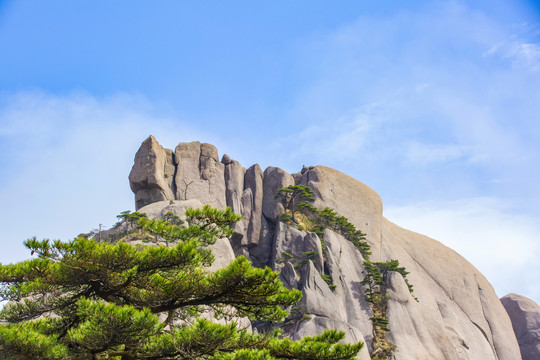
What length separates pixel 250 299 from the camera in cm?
1130

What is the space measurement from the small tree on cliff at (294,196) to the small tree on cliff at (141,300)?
100ft

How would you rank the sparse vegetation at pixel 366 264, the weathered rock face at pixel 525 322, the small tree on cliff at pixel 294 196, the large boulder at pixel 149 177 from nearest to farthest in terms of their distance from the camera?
1. the sparse vegetation at pixel 366 264
2. the large boulder at pixel 149 177
3. the small tree on cliff at pixel 294 196
4. the weathered rock face at pixel 525 322

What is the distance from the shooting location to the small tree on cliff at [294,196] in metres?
42.8

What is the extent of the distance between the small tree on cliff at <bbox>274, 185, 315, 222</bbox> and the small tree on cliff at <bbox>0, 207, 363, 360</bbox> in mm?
30511

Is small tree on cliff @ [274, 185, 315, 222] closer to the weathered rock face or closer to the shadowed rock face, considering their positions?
the shadowed rock face

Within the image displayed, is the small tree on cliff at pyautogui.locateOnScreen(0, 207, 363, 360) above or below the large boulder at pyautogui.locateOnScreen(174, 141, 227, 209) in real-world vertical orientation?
below

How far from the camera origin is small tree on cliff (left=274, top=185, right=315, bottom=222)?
42781 mm

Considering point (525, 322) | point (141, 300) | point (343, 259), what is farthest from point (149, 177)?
point (525, 322)

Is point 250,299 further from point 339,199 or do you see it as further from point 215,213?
point 339,199

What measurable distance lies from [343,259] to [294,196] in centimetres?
790

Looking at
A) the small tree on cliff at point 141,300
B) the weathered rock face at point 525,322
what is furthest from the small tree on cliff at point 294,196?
the small tree on cliff at point 141,300

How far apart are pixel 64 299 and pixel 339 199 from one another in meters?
38.7

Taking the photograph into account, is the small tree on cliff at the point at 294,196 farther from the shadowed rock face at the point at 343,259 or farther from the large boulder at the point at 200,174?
the large boulder at the point at 200,174

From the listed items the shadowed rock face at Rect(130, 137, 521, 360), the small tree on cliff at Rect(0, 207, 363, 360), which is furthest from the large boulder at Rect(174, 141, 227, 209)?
the small tree on cliff at Rect(0, 207, 363, 360)
